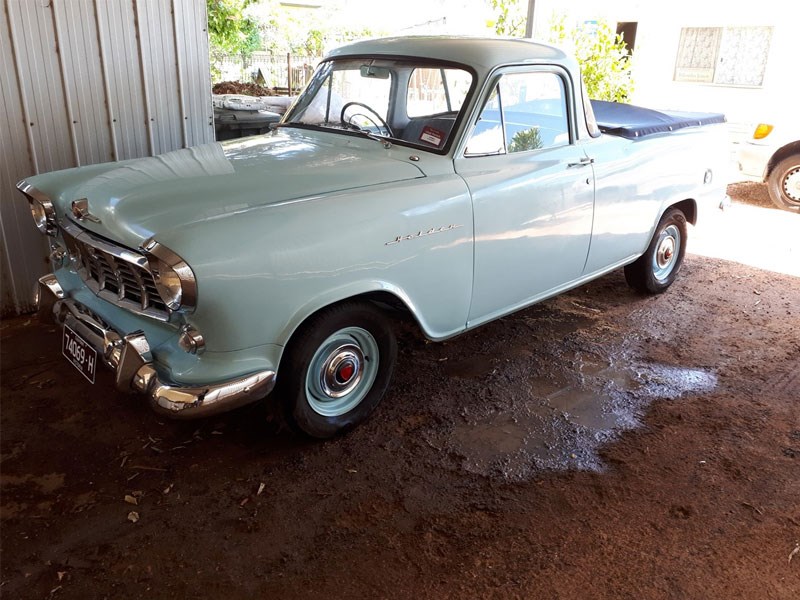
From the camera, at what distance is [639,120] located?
15.8 feet

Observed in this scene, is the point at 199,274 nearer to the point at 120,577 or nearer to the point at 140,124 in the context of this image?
the point at 120,577

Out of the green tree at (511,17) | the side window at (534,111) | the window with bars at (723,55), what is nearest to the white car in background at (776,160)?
the window with bars at (723,55)

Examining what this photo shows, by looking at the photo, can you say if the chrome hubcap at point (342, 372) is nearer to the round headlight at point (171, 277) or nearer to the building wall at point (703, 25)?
the round headlight at point (171, 277)

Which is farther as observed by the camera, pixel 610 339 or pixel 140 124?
pixel 140 124

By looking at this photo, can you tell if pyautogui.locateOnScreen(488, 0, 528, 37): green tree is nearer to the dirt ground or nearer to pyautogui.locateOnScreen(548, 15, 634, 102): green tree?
pyautogui.locateOnScreen(548, 15, 634, 102): green tree

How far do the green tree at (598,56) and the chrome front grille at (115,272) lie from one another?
7.28m

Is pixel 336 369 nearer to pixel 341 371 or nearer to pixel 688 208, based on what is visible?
pixel 341 371

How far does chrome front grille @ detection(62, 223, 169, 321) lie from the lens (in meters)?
2.65

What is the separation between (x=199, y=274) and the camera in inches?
94.5

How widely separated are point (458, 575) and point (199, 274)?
1509 mm

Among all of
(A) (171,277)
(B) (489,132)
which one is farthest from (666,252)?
(A) (171,277)

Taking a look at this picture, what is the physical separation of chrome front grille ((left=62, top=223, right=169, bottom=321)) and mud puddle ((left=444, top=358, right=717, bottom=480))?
5.31 ft

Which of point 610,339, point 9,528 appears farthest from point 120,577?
point 610,339

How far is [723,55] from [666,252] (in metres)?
6.34
